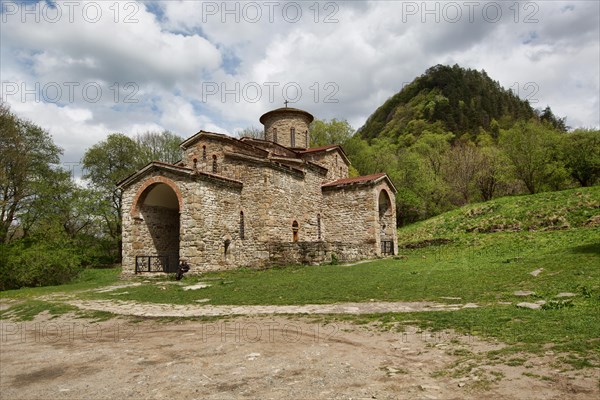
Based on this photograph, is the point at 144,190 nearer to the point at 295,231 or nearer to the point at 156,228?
the point at 156,228

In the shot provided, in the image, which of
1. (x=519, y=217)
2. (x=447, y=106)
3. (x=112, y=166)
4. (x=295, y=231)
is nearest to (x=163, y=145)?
(x=112, y=166)

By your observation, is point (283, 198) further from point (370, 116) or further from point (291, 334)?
point (370, 116)

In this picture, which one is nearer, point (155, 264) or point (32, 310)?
point (32, 310)

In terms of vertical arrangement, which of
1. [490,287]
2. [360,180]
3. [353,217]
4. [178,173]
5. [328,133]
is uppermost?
[328,133]

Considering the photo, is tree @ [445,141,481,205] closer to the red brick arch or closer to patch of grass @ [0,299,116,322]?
the red brick arch

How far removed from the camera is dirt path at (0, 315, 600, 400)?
3.74 metres

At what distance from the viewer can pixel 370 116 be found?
81438 mm

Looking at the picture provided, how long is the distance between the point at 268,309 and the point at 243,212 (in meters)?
10.7

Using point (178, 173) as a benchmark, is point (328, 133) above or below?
above

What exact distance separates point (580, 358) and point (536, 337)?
3.01 ft

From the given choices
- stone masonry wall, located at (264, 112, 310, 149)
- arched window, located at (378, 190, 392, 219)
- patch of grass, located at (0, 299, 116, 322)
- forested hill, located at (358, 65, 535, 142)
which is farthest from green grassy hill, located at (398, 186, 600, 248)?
forested hill, located at (358, 65, 535, 142)

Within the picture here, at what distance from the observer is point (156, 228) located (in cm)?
1966

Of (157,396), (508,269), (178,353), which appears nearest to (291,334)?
(178,353)

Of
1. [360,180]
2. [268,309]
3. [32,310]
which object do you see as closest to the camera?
[268,309]
